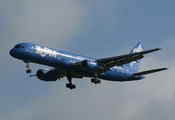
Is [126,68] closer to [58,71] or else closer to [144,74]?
[144,74]

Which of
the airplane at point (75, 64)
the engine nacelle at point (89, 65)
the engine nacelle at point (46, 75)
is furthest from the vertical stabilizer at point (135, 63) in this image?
the engine nacelle at point (46, 75)

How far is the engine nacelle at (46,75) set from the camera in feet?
235

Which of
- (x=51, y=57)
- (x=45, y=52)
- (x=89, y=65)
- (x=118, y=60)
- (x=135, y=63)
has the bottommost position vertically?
(x=89, y=65)

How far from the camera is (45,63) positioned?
63812 mm

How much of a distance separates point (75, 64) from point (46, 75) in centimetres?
766

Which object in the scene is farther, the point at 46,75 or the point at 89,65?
the point at 46,75

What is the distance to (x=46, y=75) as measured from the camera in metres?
71.8

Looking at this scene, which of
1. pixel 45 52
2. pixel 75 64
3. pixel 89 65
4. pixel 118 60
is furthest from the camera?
pixel 118 60

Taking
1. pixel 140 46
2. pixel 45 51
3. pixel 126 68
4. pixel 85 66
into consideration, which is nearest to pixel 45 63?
pixel 45 51

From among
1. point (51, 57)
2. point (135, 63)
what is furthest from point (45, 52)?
point (135, 63)

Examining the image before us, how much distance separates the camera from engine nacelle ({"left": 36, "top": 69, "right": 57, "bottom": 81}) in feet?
235

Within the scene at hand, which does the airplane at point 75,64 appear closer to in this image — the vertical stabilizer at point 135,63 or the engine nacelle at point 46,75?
the engine nacelle at point 46,75

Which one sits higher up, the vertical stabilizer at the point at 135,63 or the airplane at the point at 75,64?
the vertical stabilizer at the point at 135,63

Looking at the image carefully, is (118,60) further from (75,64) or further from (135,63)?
(135,63)
